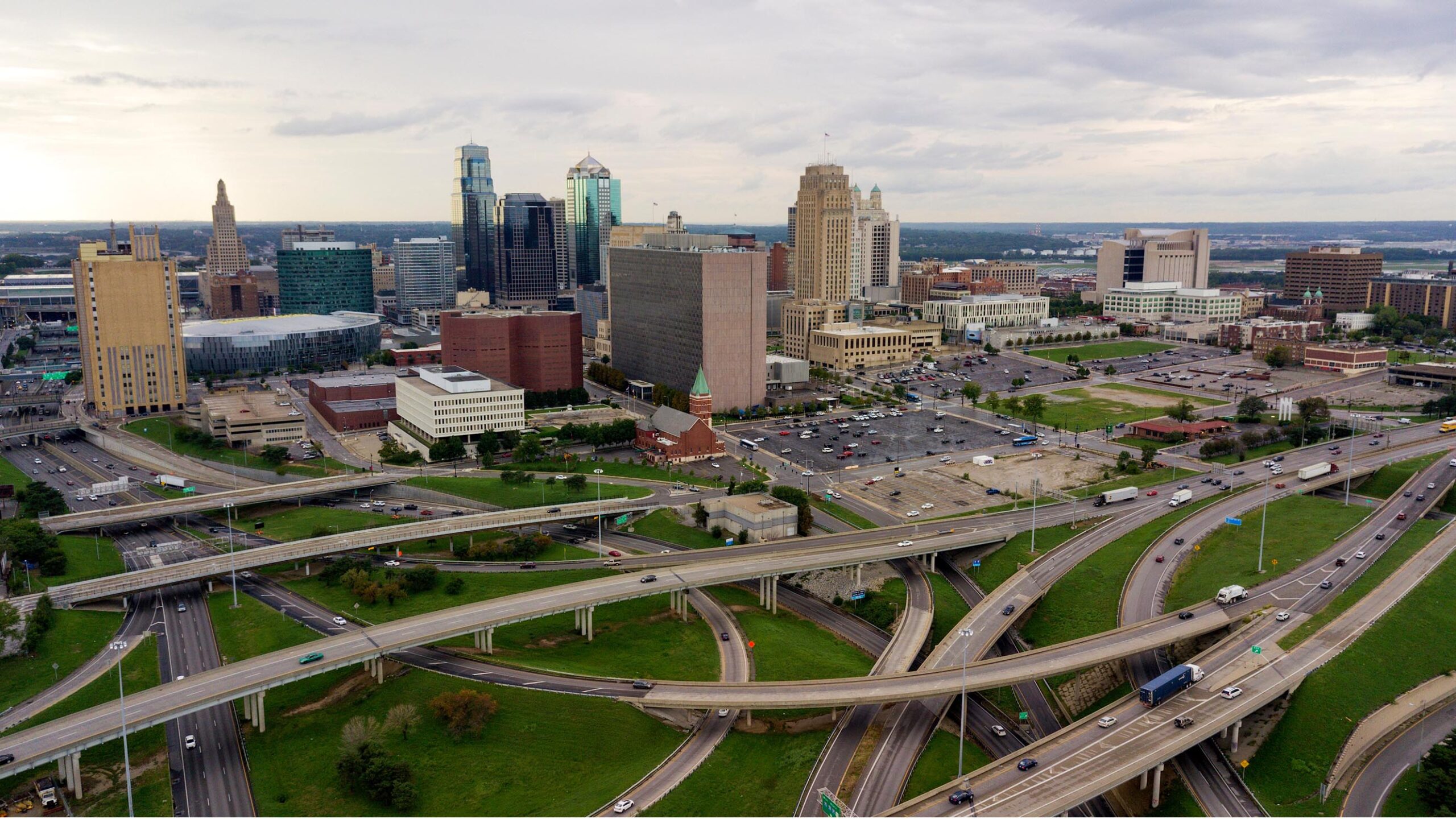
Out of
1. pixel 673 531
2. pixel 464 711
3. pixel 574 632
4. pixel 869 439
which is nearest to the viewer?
pixel 464 711

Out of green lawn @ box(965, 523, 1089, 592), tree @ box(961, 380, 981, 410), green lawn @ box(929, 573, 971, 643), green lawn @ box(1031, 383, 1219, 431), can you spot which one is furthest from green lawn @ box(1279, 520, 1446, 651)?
tree @ box(961, 380, 981, 410)

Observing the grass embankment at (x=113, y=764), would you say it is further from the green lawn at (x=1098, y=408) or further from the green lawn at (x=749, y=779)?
the green lawn at (x=1098, y=408)

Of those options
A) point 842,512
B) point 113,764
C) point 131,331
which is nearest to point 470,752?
point 113,764

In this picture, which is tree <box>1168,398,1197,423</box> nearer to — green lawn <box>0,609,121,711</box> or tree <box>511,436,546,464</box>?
tree <box>511,436,546,464</box>

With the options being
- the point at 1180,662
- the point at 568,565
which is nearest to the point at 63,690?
the point at 568,565

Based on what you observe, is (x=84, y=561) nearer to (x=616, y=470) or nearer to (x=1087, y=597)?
(x=616, y=470)

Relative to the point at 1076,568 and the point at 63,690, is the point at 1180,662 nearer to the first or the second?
the point at 1076,568
